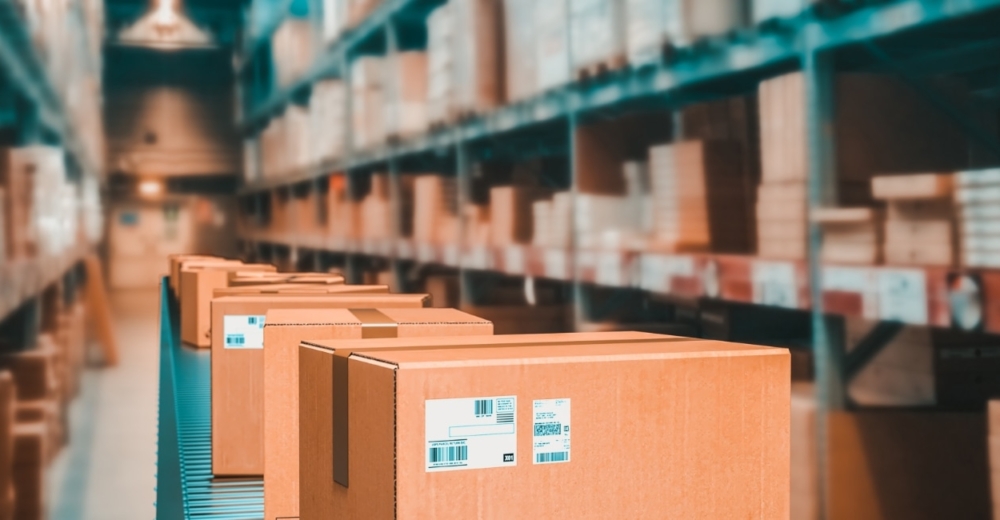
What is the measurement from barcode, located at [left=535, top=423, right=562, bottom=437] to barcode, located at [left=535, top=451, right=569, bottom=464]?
0.8 inches

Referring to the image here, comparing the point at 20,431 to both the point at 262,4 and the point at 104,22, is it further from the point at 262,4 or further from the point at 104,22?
the point at 104,22

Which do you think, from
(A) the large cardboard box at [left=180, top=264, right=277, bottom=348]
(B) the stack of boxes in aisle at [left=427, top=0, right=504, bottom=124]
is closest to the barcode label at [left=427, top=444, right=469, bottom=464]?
(A) the large cardboard box at [left=180, top=264, right=277, bottom=348]

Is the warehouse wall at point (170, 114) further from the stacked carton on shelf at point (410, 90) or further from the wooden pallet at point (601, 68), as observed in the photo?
the wooden pallet at point (601, 68)

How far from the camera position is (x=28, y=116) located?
5066mm

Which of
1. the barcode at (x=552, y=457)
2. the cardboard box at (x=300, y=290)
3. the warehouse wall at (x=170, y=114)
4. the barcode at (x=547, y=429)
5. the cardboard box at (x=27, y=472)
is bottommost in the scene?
the cardboard box at (x=27, y=472)

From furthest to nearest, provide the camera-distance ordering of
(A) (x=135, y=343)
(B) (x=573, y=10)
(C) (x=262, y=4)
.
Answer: (C) (x=262, y=4) → (A) (x=135, y=343) → (B) (x=573, y=10)

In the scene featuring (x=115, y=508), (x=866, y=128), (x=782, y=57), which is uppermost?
(x=782, y=57)

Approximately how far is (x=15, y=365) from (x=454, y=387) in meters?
4.33

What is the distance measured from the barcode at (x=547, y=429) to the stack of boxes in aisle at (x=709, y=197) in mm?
1848

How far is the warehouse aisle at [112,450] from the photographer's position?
4.88 m

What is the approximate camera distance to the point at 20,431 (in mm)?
4293

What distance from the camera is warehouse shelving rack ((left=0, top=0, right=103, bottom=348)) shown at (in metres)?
3.20

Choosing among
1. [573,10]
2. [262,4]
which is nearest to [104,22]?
[262,4]

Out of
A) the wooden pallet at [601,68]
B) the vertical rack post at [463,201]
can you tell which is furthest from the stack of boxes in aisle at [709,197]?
the vertical rack post at [463,201]
